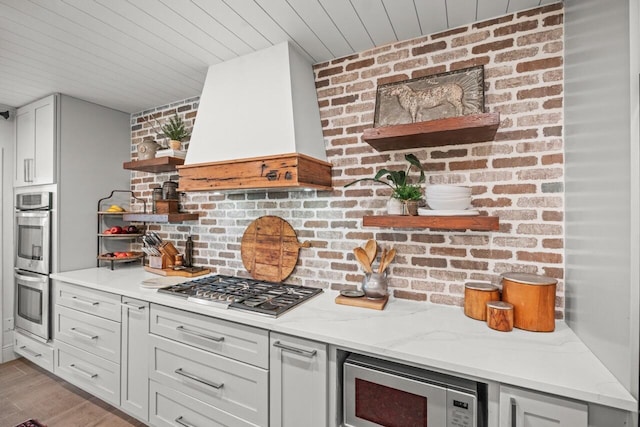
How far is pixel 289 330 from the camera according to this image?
144cm

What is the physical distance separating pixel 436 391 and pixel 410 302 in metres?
0.68

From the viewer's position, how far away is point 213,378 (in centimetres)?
169

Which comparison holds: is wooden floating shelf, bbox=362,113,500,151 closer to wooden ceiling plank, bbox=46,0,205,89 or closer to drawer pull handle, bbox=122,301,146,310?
wooden ceiling plank, bbox=46,0,205,89

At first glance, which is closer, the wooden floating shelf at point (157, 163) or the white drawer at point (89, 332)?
the white drawer at point (89, 332)

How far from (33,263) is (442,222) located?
3528 millimetres

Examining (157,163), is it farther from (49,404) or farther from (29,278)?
(49,404)

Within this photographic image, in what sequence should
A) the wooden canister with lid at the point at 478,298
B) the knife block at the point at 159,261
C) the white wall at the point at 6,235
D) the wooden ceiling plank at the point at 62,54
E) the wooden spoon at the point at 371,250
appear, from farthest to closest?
the white wall at the point at 6,235, the knife block at the point at 159,261, the wooden spoon at the point at 371,250, the wooden ceiling plank at the point at 62,54, the wooden canister with lid at the point at 478,298

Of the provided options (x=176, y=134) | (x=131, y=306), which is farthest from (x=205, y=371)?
(x=176, y=134)

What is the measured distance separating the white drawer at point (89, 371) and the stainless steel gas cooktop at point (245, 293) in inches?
30.6

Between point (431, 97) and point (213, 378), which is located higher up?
point (431, 97)

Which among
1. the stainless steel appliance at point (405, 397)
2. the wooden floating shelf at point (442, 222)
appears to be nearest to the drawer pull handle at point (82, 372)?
the stainless steel appliance at point (405, 397)

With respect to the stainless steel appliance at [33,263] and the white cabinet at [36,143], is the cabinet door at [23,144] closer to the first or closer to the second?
the white cabinet at [36,143]

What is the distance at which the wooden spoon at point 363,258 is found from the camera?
1.85 m

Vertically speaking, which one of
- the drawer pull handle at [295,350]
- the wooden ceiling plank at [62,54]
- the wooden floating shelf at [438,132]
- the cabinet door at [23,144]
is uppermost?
the wooden ceiling plank at [62,54]
